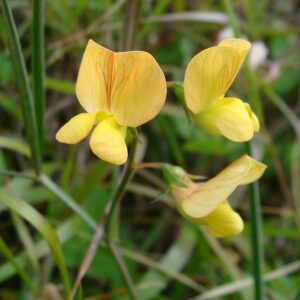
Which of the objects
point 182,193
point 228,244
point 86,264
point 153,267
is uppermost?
point 182,193

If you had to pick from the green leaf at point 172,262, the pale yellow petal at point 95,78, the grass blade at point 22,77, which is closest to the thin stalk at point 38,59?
the grass blade at point 22,77

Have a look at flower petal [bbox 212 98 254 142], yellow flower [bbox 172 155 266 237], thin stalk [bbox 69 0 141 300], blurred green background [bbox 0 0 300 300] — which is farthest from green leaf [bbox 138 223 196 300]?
flower petal [bbox 212 98 254 142]

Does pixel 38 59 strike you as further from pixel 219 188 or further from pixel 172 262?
pixel 172 262

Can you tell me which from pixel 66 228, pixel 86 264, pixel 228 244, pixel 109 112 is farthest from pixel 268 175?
pixel 109 112

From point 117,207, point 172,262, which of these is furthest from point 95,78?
point 172,262

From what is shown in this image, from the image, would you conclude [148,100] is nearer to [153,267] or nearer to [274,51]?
[153,267]

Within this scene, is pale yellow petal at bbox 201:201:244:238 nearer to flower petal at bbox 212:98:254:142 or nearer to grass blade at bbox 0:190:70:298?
flower petal at bbox 212:98:254:142
